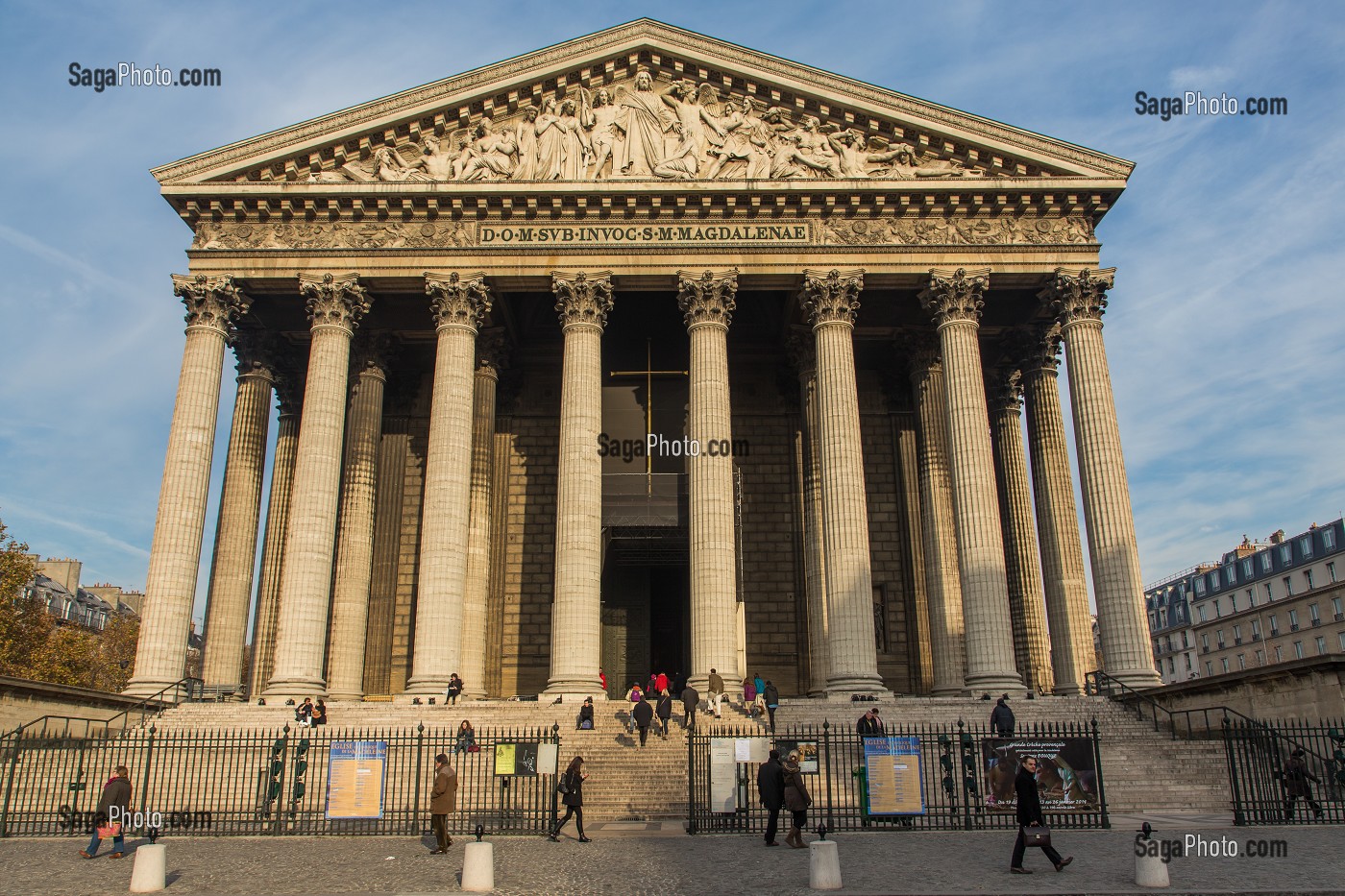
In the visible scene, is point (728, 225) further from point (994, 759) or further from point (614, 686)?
point (994, 759)

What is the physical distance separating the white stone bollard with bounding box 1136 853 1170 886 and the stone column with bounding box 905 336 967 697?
18.6 metres

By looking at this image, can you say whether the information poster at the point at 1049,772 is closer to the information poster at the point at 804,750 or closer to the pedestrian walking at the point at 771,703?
the information poster at the point at 804,750

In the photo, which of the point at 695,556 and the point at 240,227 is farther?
the point at 240,227

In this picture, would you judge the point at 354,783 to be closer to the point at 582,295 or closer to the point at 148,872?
the point at 148,872

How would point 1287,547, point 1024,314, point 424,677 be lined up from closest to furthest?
point 424,677 < point 1024,314 < point 1287,547

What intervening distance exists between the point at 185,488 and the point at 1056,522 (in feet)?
86.8

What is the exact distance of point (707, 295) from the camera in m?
30.9

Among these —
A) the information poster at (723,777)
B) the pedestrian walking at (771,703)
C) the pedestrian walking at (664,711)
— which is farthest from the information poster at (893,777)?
the pedestrian walking at (664,711)

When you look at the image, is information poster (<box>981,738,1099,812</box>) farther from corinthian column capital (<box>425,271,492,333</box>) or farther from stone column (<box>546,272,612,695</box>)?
corinthian column capital (<box>425,271,492,333</box>)

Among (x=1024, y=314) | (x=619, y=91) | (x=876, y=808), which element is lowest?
(x=876, y=808)

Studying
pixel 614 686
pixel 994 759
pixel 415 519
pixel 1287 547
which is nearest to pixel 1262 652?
→ pixel 1287 547

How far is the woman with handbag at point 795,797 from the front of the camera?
50.2 feet

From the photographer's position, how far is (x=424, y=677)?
92.1 feet

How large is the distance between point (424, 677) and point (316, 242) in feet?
43.7
